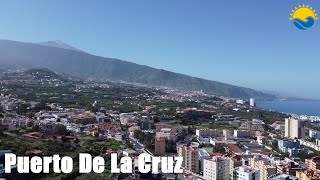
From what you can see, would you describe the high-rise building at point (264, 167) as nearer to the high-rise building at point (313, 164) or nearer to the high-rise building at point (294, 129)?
the high-rise building at point (313, 164)

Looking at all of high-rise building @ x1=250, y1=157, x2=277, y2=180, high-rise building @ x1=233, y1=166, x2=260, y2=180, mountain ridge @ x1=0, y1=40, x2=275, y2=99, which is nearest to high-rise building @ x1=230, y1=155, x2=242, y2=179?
high-rise building @ x1=250, y1=157, x2=277, y2=180

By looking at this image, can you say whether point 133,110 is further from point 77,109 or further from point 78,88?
point 78,88

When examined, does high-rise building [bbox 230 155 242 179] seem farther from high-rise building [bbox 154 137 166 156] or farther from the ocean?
the ocean

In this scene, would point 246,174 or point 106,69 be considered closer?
point 246,174

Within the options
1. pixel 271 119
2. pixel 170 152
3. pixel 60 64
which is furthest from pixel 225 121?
pixel 60 64

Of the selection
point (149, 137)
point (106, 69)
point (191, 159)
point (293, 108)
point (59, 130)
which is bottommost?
point (293, 108)

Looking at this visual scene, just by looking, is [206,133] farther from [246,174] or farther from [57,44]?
[57,44]

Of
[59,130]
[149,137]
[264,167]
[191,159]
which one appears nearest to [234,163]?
[264,167]

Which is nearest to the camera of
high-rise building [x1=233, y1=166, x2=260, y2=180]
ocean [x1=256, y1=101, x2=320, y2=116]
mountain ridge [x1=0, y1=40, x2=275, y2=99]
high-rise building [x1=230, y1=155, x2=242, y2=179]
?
high-rise building [x1=233, y1=166, x2=260, y2=180]
